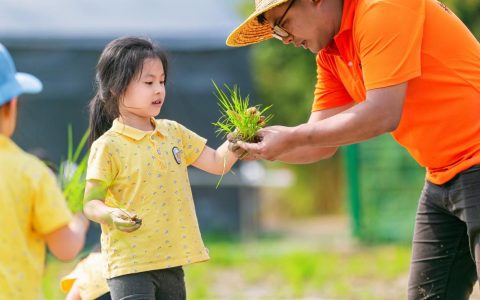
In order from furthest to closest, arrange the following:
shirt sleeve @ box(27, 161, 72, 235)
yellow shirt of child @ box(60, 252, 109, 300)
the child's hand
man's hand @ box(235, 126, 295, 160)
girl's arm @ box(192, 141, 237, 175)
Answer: yellow shirt of child @ box(60, 252, 109, 300)
girl's arm @ box(192, 141, 237, 175)
the child's hand
man's hand @ box(235, 126, 295, 160)
shirt sleeve @ box(27, 161, 72, 235)

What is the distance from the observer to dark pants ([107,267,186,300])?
13.3 ft

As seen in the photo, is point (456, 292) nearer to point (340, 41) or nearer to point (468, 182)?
point (468, 182)

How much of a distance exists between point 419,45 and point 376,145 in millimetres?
7314

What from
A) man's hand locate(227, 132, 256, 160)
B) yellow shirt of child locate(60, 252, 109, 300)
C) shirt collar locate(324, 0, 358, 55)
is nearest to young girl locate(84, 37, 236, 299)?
man's hand locate(227, 132, 256, 160)

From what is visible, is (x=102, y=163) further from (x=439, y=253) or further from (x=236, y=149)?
(x=439, y=253)

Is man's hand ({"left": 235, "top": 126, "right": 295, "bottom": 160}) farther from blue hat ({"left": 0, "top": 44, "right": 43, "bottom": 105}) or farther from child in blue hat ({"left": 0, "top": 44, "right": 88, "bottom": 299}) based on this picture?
blue hat ({"left": 0, "top": 44, "right": 43, "bottom": 105})

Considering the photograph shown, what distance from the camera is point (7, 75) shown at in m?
3.68

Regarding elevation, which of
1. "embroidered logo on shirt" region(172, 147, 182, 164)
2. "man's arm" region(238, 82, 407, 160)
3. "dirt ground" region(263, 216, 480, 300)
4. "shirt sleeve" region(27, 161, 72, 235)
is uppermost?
"man's arm" region(238, 82, 407, 160)

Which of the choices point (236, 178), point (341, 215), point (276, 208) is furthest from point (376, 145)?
point (276, 208)

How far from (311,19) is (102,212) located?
42.3 inches

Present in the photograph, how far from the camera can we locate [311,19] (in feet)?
12.8

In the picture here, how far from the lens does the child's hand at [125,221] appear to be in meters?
3.86

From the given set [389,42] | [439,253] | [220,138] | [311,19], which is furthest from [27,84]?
[220,138]

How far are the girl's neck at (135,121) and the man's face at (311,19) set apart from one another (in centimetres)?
70
